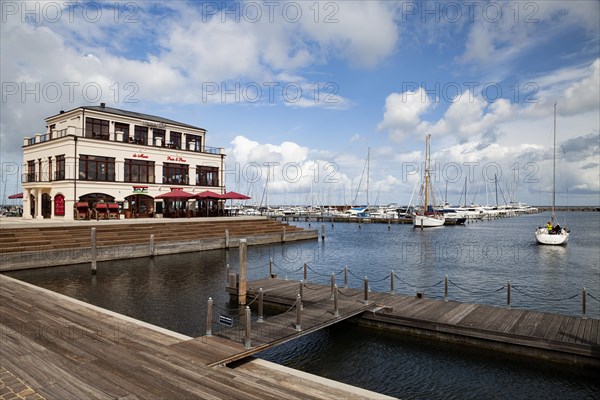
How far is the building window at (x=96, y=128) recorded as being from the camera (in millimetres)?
48250

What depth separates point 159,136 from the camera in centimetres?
5625

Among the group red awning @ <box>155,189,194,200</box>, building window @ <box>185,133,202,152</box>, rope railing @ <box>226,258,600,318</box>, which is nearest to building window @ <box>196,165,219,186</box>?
building window @ <box>185,133,202,152</box>

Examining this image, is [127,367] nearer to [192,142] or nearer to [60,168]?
[60,168]

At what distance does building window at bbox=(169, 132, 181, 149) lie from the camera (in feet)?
189

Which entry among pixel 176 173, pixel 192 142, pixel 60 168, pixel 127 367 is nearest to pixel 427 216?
pixel 192 142

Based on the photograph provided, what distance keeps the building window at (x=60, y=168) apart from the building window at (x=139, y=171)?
713 centimetres

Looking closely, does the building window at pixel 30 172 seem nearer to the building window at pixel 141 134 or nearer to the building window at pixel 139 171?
the building window at pixel 139 171

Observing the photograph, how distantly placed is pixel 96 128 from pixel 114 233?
19476 millimetres

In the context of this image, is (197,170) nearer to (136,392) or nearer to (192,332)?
(192,332)

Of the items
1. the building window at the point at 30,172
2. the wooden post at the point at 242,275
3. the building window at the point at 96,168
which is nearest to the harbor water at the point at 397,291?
the wooden post at the point at 242,275

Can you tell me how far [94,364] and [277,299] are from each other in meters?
10.7

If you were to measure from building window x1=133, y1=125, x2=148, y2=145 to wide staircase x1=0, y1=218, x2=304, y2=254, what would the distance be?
50.1 ft

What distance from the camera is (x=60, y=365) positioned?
9.53 meters

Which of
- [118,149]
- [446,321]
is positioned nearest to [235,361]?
[446,321]
